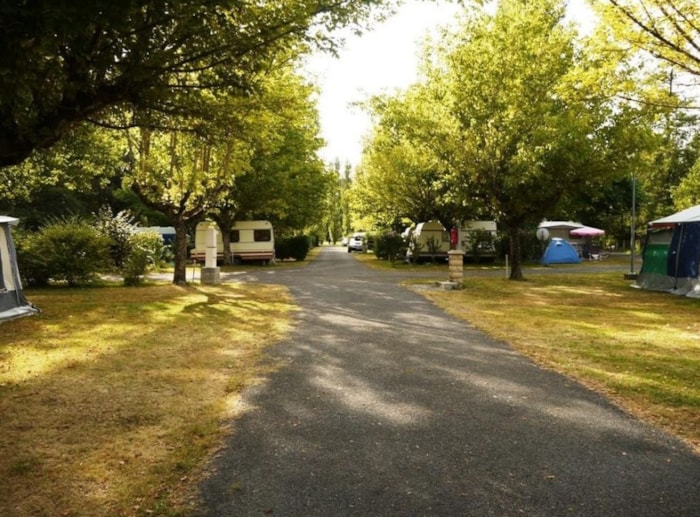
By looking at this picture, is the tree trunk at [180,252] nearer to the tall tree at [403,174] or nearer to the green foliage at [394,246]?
the tall tree at [403,174]

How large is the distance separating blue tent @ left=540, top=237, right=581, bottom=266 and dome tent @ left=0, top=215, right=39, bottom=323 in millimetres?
26094

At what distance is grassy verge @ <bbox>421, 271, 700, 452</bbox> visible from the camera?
559 centimetres

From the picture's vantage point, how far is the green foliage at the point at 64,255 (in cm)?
1673

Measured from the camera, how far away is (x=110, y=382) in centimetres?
630

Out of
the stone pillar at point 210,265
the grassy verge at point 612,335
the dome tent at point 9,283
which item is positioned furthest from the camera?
the stone pillar at point 210,265

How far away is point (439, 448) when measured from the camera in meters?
4.20

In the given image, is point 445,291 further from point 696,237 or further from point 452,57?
point 452,57

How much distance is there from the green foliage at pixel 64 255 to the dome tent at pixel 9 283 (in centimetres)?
539

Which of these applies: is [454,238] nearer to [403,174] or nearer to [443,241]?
[443,241]

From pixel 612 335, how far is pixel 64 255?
610 inches

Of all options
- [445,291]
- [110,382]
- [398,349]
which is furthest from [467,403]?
[445,291]

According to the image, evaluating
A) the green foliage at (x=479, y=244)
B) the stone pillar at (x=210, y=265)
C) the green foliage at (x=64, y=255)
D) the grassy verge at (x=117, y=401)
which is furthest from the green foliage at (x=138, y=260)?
the green foliage at (x=479, y=244)

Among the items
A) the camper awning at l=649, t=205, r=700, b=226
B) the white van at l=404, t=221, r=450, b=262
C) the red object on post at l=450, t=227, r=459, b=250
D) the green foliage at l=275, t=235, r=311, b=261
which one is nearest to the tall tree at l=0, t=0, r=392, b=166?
the camper awning at l=649, t=205, r=700, b=226

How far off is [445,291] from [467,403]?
11.0 metres
